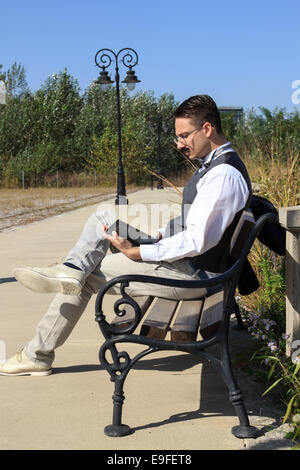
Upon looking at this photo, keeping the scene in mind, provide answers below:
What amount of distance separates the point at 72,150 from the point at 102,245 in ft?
142

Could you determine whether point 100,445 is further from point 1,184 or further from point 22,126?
point 22,126

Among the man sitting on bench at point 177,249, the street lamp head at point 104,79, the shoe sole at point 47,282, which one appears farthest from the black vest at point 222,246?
the street lamp head at point 104,79

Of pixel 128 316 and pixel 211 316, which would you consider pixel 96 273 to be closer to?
pixel 128 316

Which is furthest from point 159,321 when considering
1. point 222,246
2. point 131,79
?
point 131,79

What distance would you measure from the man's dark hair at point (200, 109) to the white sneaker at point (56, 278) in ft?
3.31

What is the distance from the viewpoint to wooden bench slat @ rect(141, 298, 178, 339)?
3.00 meters

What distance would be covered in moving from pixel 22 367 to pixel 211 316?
1316 mm

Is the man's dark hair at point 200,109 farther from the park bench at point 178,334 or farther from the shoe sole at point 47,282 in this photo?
the shoe sole at point 47,282

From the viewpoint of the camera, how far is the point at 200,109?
3273 millimetres

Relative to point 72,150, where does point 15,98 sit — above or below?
above

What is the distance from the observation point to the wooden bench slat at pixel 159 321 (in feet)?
9.83

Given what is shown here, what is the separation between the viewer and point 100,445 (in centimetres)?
284

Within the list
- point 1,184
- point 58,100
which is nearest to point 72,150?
point 58,100
